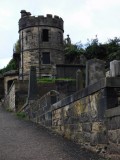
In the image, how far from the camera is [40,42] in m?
50.1

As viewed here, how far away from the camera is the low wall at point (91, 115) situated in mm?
7539

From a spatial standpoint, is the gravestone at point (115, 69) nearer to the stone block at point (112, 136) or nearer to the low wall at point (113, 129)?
the low wall at point (113, 129)

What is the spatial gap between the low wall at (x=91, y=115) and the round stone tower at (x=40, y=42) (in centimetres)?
3728

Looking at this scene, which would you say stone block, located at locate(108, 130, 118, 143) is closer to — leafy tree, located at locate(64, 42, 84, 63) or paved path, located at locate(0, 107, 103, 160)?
paved path, located at locate(0, 107, 103, 160)

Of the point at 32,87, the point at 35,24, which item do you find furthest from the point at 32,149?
the point at 35,24

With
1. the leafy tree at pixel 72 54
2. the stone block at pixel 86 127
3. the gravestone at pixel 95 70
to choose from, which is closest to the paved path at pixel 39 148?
the stone block at pixel 86 127

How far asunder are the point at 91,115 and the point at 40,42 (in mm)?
42109

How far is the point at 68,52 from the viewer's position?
184ft

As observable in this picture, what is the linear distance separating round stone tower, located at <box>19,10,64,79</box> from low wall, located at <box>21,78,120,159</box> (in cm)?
3728

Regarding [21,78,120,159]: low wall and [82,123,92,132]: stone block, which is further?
[82,123,92,132]: stone block

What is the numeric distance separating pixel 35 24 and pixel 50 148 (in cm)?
4081

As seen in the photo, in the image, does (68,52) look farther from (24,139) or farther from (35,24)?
(24,139)

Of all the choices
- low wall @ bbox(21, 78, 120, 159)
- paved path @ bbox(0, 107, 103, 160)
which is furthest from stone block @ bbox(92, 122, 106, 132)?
paved path @ bbox(0, 107, 103, 160)

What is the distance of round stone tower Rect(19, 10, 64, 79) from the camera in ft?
162
